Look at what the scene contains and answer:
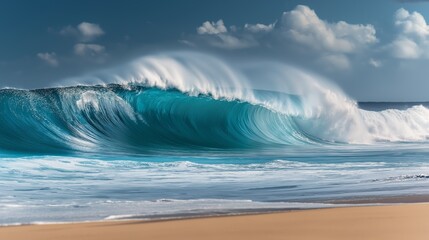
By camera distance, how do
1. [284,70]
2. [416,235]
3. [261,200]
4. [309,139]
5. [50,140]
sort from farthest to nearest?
1. [284,70]
2. [309,139]
3. [50,140]
4. [261,200]
5. [416,235]

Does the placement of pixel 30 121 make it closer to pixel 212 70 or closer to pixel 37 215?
pixel 212 70

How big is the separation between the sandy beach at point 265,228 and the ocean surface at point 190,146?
0.50m

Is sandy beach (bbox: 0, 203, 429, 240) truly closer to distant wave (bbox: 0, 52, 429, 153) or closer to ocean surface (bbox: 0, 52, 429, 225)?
ocean surface (bbox: 0, 52, 429, 225)

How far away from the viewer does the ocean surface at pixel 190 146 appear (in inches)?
250

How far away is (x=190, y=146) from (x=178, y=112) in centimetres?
164

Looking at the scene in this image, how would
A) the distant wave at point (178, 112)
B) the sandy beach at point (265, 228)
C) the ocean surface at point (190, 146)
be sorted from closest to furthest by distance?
1. the sandy beach at point (265, 228)
2. the ocean surface at point (190, 146)
3. the distant wave at point (178, 112)

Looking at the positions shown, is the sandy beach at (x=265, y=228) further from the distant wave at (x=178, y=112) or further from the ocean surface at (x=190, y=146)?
the distant wave at (x=178, y=112)

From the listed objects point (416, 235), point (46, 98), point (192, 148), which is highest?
point (46, 98)

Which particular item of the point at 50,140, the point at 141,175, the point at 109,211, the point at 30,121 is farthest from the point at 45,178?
the point at 30,121

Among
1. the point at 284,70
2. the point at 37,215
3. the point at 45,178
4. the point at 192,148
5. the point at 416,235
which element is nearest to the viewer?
the point at 416,235

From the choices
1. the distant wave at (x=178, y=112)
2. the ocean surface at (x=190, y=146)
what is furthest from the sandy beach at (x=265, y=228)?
the distant wave at (x=178, y=112)

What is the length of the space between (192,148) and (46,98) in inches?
131

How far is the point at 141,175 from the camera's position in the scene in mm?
9156

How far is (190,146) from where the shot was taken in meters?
14.4
